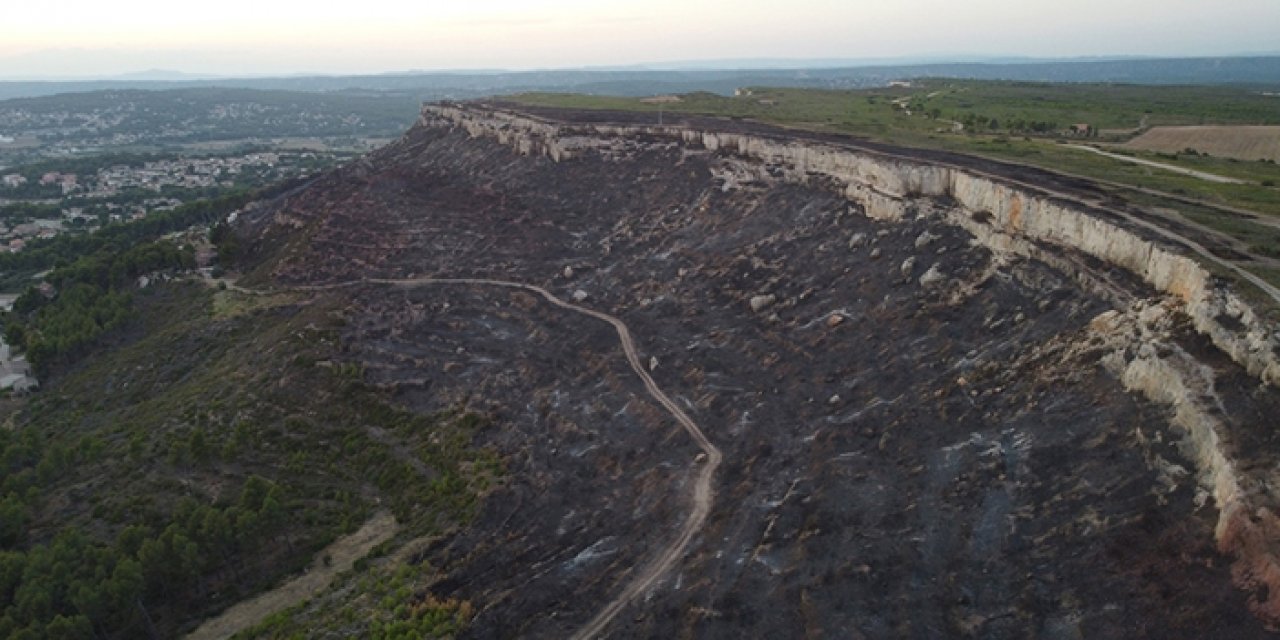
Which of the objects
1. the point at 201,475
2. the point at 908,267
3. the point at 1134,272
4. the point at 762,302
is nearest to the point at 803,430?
the point at 908,267

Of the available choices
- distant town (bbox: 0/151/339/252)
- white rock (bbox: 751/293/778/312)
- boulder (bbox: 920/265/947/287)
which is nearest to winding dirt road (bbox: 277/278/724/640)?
white rock (bbox: 751/293/778/312)

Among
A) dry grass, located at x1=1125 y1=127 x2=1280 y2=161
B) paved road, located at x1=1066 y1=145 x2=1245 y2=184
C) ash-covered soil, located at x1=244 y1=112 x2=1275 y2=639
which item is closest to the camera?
ash-covered soil, located at x1=244 y1=112 x2=1275 y2=639

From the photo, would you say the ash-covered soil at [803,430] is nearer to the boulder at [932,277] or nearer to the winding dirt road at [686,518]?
the boulder at [932,277]

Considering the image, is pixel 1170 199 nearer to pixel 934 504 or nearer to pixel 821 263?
pixel 821 263

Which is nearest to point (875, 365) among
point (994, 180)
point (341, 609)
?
point (994, 180)

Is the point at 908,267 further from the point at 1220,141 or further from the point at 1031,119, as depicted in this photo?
the point at 1031,119

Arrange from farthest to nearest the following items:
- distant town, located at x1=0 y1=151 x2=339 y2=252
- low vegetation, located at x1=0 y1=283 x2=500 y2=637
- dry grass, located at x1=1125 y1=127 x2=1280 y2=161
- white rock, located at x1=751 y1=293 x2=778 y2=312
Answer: distant town, located at x1=0 y1=151 x2=339 y2=252, dry grass, located at x1=1125 y1=127 x2=1280 y2=161, white rock, located at x1=751 y1=293 x2=778 y2=312, low vegetation, located at x1=0 y1=283 x2=500 y2=637

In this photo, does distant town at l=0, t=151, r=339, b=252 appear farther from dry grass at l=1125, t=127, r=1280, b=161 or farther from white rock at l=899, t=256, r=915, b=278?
dry grass at l=1125, t=127, r=1280, b=161
